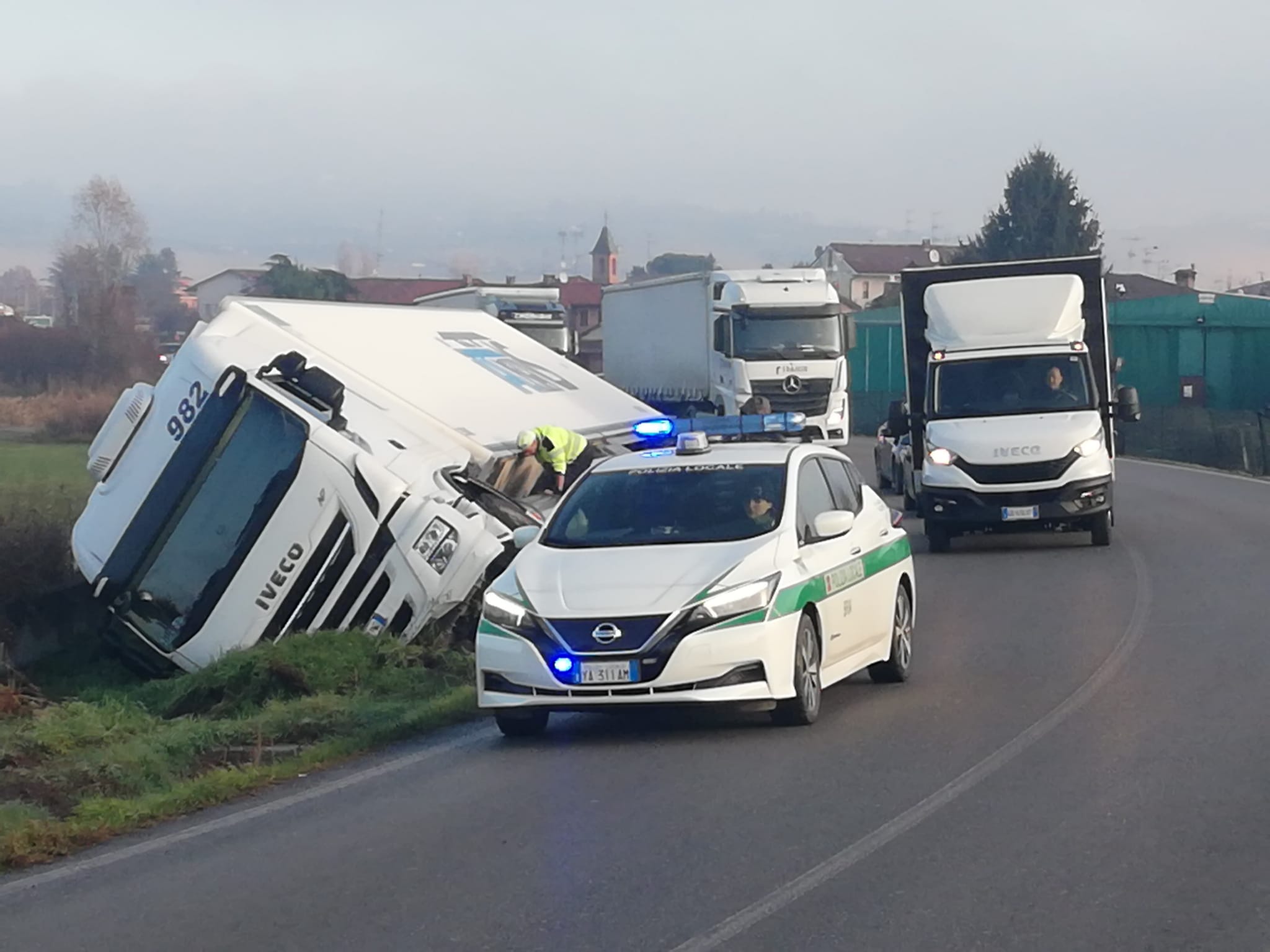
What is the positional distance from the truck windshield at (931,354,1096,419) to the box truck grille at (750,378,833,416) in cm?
1457

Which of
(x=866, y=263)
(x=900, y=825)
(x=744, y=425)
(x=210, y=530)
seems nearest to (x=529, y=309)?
(x=744, y=425)

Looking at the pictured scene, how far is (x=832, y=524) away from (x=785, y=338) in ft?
86.1

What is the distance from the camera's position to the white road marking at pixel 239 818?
766 cm

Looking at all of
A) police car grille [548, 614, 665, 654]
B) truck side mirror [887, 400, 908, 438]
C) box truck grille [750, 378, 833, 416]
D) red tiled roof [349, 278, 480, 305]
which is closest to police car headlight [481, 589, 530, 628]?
police car grille [548, 614, 665, 654]

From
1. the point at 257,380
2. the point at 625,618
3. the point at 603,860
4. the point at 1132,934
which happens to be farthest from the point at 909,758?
the point at 257,380

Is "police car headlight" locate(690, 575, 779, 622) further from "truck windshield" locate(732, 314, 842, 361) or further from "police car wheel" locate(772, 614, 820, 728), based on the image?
"truck windshield" locate(732, 314, 842, 361)

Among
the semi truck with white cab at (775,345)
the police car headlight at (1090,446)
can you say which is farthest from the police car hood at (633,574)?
the semi truck with white cab at (775,345)

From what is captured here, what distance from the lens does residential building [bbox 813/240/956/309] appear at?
14088 centimetres

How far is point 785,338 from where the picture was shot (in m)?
37.0

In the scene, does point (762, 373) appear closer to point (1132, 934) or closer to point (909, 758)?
point (909, 758)

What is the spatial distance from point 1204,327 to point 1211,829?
1761 inches

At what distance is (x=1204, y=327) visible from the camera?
49938 millimetres

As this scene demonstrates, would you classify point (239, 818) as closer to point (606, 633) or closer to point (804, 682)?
point (606, 633)

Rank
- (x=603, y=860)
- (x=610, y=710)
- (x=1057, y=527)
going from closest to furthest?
(x=603, y=860) → (x=610, y=710) → (x=1057, y=527)
